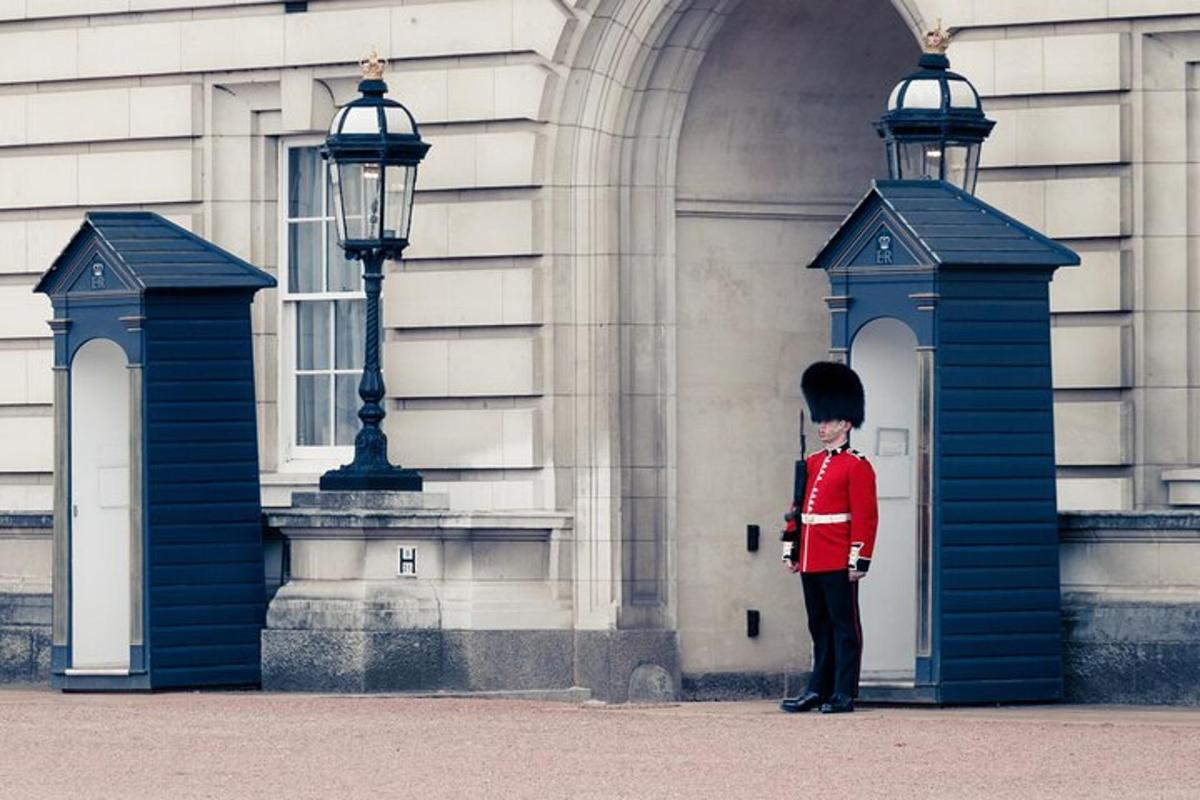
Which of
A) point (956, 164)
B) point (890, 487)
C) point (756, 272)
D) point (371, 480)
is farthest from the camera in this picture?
point (756, 272)

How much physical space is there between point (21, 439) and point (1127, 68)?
20.4 ft

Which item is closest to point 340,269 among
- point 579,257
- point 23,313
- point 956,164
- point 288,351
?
point 288,351

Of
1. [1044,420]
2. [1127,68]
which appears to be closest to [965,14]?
[1127,68]

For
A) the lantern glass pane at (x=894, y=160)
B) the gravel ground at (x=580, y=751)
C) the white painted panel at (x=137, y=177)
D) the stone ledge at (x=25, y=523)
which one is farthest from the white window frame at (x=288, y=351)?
the lantern glass pane at (x=894, y=160)

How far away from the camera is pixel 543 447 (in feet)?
55.9

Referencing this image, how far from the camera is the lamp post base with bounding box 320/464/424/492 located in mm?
16656

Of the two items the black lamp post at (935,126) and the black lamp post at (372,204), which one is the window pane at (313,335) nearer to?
the black lamp post at (372,204)

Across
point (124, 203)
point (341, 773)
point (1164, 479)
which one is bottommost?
point (341, 773)

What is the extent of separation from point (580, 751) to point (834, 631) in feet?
5.50

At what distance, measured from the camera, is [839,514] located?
48.1ft

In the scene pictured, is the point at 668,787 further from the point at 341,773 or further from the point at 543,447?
the point at 543,447

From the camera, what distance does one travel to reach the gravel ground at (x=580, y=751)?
39.7 ft

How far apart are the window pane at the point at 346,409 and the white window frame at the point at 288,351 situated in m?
0.03

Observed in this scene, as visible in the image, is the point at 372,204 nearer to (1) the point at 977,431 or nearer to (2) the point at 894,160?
(2) the point at 894,160
